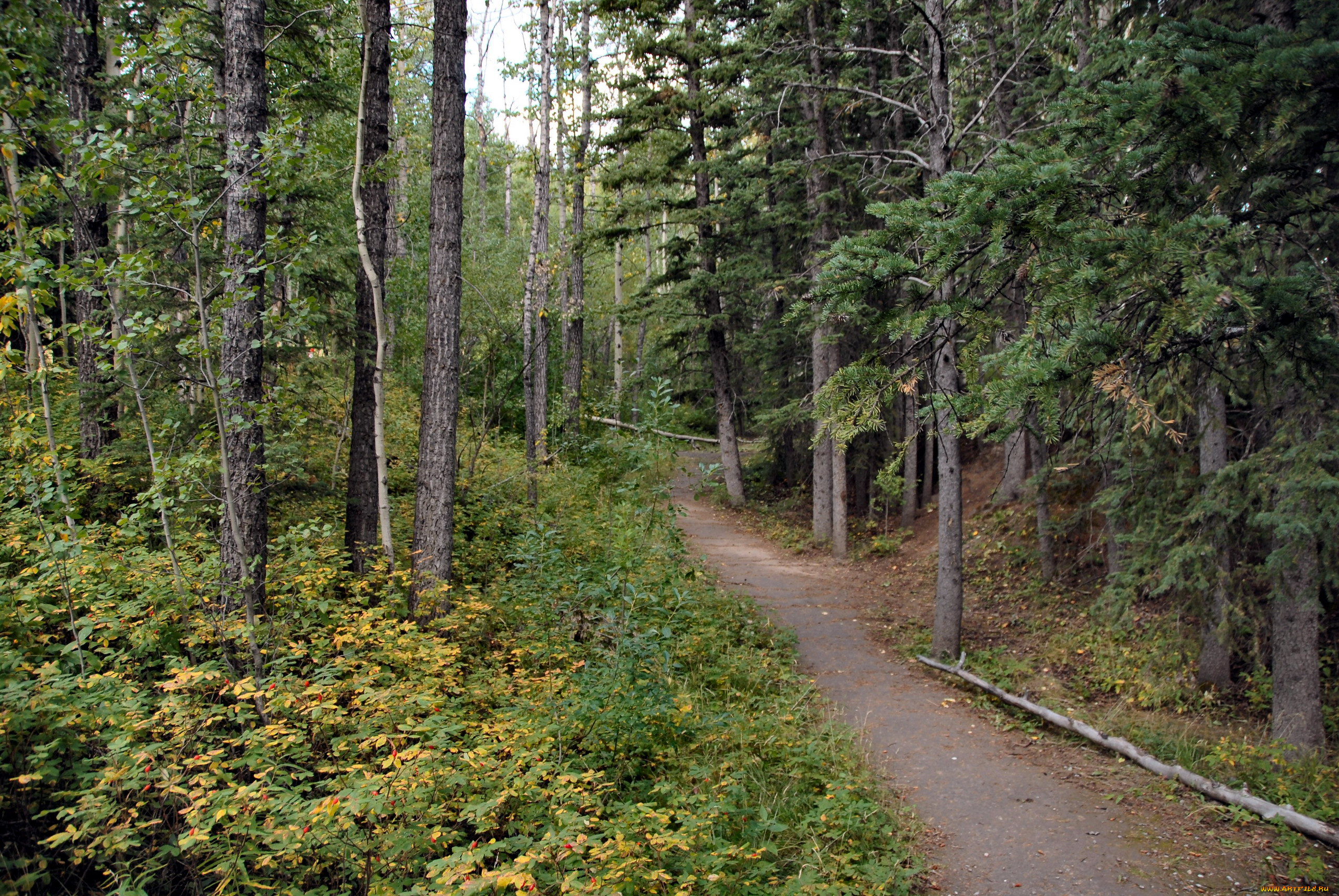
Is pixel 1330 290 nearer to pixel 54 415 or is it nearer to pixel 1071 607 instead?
pixel 1071 607

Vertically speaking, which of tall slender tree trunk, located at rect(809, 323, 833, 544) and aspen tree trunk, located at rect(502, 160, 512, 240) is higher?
aspen tree trunk, located at rect(502, 160, 512, 240)

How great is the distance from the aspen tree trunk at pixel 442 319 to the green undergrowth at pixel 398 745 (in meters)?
0.64

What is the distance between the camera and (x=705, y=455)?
25812 mm

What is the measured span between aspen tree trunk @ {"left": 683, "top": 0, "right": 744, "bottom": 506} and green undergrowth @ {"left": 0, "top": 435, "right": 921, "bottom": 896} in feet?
38.6

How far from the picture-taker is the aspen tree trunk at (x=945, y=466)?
29.9 feet

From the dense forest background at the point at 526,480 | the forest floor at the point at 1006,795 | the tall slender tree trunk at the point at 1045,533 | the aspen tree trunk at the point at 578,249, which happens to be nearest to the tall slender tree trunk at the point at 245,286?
the dense forest background at the point at 526,480

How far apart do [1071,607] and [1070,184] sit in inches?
378

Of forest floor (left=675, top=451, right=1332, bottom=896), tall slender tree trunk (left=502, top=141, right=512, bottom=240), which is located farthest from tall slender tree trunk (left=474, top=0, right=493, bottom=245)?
forest floor (left=675, top=451, right=1332, bottom=896)

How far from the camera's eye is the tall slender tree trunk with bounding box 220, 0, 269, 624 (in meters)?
5.58

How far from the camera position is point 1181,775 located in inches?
241

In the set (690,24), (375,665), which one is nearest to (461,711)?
(375,665)

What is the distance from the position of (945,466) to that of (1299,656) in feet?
13.4

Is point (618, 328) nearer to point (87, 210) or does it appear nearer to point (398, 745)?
point (87, 210)

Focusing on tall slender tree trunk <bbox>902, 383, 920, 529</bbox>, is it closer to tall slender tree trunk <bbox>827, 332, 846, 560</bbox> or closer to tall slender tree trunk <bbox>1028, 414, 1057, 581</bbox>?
tall slender tree trunk <bbox>827, 332, 846, 560</bbox>
